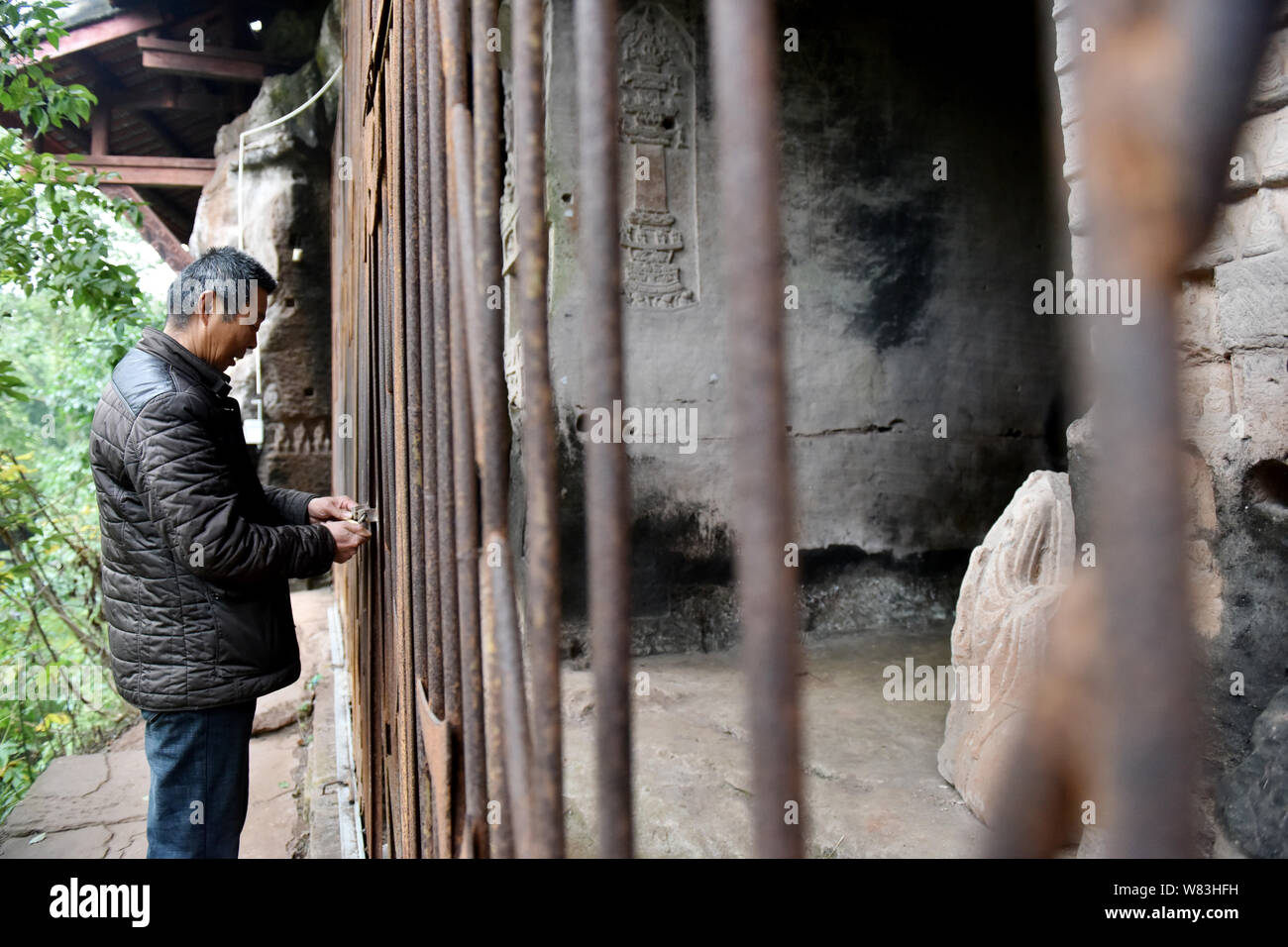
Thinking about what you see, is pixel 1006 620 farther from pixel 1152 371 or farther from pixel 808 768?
pixel 1152 371

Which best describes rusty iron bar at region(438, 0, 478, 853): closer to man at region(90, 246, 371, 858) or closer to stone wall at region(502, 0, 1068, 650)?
man at region(90, 246, 371, 858)

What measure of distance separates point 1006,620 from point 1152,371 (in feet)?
7.35

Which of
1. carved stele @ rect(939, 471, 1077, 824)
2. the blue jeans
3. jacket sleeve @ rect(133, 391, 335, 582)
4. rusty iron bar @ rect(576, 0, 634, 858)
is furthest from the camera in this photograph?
carved stele @ rect(939, 471, 1077, 824)

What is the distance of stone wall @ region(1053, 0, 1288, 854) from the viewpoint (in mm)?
1586

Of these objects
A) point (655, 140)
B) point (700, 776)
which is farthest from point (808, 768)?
point (655, 140)

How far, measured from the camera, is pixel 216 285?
7.06ft

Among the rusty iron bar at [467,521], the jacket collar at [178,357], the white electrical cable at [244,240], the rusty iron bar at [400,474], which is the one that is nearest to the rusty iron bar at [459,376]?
the rusty iron bar at [467,521]

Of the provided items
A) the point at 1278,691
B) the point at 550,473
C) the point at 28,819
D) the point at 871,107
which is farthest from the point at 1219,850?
the point at 28,819

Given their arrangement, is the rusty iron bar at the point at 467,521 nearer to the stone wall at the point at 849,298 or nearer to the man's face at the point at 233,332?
the man's face at the point at 233,332

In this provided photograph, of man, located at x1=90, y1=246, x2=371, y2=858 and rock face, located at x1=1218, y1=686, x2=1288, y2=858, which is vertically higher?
man, located at x1=90, y1=246, x2=371, y2=858

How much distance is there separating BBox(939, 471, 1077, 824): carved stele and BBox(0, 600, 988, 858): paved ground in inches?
5.3

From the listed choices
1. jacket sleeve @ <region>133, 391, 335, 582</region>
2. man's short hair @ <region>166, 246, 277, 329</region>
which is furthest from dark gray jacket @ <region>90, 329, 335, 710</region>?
man's short hair @ <region>166, 246, 277, 329</region>

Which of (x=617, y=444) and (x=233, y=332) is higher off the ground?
(x=233, y=332)

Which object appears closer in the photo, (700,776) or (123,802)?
(700,776)
